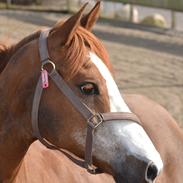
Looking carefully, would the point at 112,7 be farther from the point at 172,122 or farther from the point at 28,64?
the point at 28,64

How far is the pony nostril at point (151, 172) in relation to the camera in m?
2.72

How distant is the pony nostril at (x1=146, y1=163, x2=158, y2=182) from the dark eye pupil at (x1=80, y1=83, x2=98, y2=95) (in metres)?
0.43

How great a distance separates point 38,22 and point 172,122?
10450 millimetres

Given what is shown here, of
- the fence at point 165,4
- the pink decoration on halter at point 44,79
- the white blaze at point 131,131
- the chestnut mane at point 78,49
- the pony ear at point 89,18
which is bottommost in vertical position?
the fence at point 165,4

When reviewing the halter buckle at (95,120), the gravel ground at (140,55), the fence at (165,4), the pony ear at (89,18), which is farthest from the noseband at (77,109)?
the fence at (165,4)

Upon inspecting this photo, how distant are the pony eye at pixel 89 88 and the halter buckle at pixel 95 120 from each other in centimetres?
11

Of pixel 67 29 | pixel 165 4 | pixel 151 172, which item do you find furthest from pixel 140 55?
pixel 151 172

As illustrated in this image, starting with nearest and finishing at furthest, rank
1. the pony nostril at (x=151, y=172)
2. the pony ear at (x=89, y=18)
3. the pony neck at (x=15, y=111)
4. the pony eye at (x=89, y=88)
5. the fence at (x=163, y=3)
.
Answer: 1. the pony nostril at (x=151, y=172)
2. the pony eye at (x=89, y=88)
3. the pony neck at (x=15, y=111)
4. the pony ear at (x=89, y=18)
5. the fence at (x=163, y=3)

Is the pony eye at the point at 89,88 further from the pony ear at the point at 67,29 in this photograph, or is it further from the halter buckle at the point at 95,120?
the pony ear at the point at 67,29

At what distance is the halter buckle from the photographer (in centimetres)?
281

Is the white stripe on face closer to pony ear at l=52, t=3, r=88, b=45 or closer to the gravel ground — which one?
pony ear at l=52, t=3, r=88, b=45

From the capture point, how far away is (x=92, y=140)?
2.82 m

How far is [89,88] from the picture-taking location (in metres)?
2.84

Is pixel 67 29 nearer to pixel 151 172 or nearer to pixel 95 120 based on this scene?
pixel 95 120
